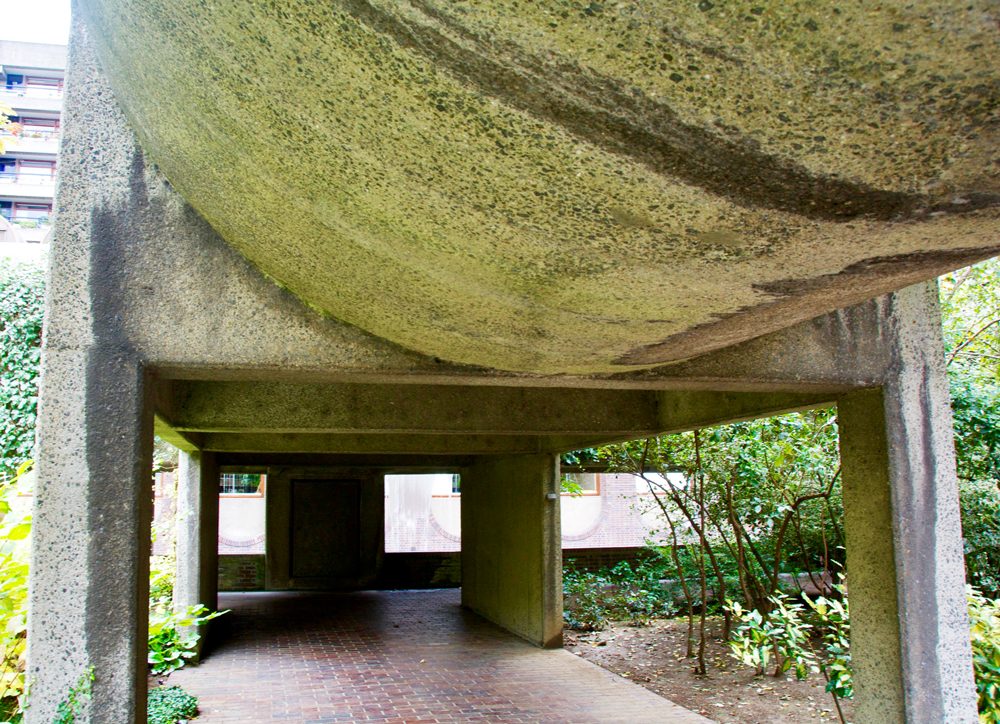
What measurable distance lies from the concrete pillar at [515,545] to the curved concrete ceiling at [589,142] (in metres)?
8.35

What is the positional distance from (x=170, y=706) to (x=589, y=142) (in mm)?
7049

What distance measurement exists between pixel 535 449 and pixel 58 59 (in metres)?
37.7

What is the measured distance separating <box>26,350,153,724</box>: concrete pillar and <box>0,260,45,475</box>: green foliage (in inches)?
346

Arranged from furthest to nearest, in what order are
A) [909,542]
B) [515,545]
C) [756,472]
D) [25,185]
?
[25,185], [515,545], [756,472], [909,542]

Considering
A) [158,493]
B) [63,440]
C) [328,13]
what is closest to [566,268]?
[328,13]

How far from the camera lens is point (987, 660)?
4398 millimetres

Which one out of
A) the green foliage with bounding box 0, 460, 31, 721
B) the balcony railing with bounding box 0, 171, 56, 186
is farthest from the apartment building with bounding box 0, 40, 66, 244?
the green foliage with bounding box 0, 460, 31, 721

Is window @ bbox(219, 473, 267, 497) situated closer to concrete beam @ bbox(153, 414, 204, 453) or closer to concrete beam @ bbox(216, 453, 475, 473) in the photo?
concrete beam @ bbox(216, 453, 475, 473)

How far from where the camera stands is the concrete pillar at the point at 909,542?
3.63 m

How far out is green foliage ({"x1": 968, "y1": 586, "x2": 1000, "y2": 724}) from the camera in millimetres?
4250

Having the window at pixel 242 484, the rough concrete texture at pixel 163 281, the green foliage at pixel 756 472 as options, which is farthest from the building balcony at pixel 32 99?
the rough concrete texture at pixel 163 281

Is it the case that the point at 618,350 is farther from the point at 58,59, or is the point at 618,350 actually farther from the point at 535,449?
the point at 58,59

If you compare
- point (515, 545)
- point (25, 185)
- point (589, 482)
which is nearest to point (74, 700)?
point (515, 545)

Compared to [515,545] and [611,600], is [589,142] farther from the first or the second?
[611,600]
